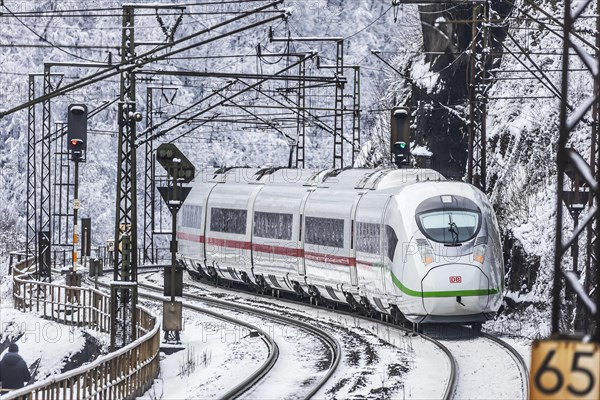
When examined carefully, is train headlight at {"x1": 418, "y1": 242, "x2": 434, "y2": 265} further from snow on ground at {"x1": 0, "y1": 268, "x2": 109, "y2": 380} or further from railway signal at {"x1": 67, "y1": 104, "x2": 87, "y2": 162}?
railway signal at {"x1": 67, "y1": 104, "x2": 87, "y2": 162}

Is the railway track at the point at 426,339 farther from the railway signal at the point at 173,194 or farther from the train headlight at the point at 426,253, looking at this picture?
the railway signal at the point at 173,194

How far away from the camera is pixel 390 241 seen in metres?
25.2

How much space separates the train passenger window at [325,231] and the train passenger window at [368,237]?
3.97ft

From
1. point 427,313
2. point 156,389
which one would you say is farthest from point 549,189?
point 156,389

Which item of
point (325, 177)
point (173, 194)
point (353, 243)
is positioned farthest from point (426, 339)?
point (325, 177)

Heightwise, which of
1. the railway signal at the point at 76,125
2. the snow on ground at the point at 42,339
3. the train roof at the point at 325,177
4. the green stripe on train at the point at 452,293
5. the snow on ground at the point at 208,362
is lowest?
the snow on ground at the point at 42,339

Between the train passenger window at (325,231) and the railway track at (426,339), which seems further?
the train passenger window at (325,231)

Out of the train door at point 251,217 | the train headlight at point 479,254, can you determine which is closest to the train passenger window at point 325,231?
the train door at point 251,217

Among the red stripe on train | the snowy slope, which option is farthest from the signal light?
the snowy slope

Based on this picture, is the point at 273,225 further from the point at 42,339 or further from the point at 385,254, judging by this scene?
the point at 385,254

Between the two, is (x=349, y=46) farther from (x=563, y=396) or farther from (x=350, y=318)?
(x=563, y=396)

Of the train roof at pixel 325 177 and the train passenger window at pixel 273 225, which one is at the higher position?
the train roof at pixel 325 177

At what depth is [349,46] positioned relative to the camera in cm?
15138

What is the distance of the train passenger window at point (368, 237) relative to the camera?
1038 inches
